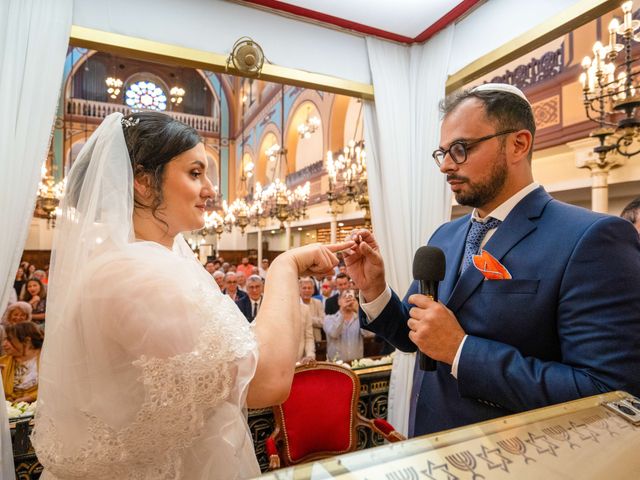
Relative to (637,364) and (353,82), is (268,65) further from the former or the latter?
(637,364)

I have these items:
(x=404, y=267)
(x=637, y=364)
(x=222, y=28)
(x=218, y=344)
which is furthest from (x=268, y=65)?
(x=637, y=364)

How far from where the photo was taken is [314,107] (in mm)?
13945

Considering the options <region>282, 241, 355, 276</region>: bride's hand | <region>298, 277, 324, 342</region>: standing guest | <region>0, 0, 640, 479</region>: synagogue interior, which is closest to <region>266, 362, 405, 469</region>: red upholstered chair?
<region>0, 0, 640, 479</region>: synagogue interior

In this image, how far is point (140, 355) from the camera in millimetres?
977

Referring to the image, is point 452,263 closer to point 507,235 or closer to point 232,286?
point 507,235

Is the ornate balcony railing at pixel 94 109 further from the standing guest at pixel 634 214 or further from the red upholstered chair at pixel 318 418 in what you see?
the standing guest at pixel 634 214

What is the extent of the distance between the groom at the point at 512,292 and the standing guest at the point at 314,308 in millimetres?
4041

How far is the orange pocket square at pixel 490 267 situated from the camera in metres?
1.28

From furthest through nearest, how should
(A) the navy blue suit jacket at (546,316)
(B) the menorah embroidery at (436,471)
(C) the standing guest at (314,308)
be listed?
(C) the standing guest at (314,308) < (A) the navy blue suit jacket at (546,316) < (B) the menorah embroidery at (436,471)

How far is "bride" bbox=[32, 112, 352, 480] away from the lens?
967 millimetres

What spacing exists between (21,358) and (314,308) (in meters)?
3.54

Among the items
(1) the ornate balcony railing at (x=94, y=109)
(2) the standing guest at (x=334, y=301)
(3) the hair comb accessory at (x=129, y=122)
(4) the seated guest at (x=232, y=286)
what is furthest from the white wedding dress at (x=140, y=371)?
(1) the ornate balcony railing at (x=94, y=109)

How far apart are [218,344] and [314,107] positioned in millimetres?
13836

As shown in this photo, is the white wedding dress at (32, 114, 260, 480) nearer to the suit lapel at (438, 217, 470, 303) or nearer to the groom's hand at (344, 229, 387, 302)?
the groom's hand at (344, 229, 387, 302)
